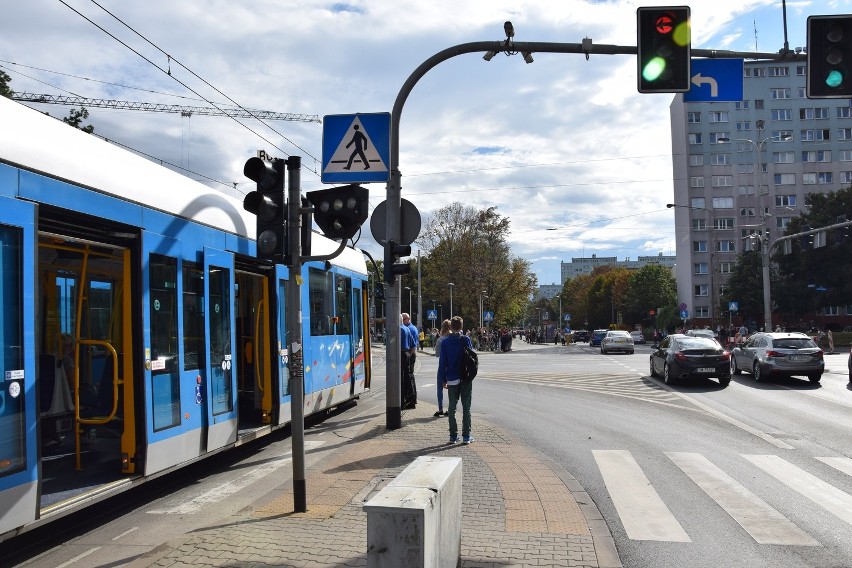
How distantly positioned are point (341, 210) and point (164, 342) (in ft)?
6.92

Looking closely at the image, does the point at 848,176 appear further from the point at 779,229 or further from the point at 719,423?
the point at 719,423

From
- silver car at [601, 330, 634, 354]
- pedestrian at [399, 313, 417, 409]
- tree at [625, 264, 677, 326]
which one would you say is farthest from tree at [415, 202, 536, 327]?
pedestrian at [399, 313, 417, 409]

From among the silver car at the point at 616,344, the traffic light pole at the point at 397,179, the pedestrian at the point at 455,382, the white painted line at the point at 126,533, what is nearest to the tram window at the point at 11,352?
the white painted line at the point at 126,533

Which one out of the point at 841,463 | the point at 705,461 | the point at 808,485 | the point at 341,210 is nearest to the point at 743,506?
the point at 808,485

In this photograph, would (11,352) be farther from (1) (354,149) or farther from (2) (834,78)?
(2) (834,78)

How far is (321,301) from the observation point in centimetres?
1205

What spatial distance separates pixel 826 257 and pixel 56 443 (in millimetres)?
63309

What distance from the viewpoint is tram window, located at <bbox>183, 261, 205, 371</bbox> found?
7465mm

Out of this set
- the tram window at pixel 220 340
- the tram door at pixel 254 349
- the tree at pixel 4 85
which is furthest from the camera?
the tree at pixel 4 85

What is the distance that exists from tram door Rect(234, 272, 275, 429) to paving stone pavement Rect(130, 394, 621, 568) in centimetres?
128

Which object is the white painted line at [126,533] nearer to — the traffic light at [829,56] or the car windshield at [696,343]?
the traffic light at [829,56]

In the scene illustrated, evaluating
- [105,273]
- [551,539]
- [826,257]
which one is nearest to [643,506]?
[551,539]

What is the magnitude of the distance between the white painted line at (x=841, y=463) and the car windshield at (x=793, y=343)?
445 inches

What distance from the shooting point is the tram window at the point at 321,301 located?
11570 millimetres
